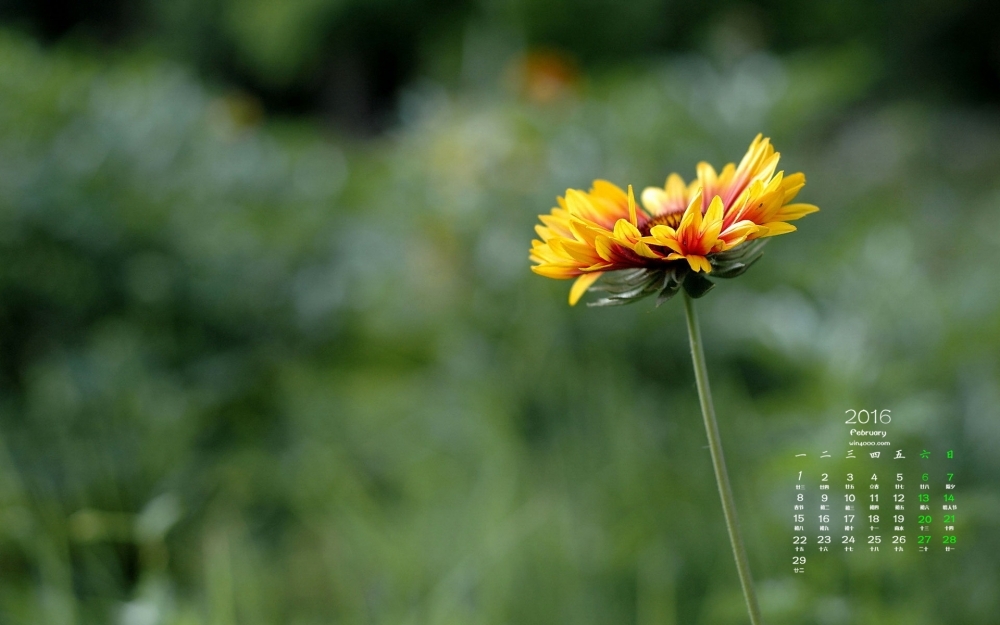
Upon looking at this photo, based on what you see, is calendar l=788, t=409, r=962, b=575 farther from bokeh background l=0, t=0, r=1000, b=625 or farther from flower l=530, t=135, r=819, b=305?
flower l=530, t=135, r=819, b=305

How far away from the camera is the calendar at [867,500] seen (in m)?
0.87

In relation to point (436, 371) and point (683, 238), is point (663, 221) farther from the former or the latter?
point (436, 371)

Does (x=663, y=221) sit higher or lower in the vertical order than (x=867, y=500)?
higher

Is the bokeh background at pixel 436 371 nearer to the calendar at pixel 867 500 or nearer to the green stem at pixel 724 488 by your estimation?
the calendar at pixel 867 500

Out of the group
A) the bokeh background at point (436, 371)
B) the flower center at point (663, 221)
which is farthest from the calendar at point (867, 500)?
the flower center at point (663, 221)

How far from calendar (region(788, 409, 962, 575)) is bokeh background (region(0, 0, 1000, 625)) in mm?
31

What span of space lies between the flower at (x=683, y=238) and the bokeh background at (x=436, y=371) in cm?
45

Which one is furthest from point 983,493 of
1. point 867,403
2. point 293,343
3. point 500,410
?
point 293,343

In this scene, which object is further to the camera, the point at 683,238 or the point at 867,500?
the point at 867,500

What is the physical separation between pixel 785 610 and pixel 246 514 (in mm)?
1302

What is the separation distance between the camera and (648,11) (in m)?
7.50

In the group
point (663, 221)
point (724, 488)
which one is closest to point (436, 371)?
point (663, 221)

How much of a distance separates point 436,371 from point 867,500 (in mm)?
1446

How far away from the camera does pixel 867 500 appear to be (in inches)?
36.6
